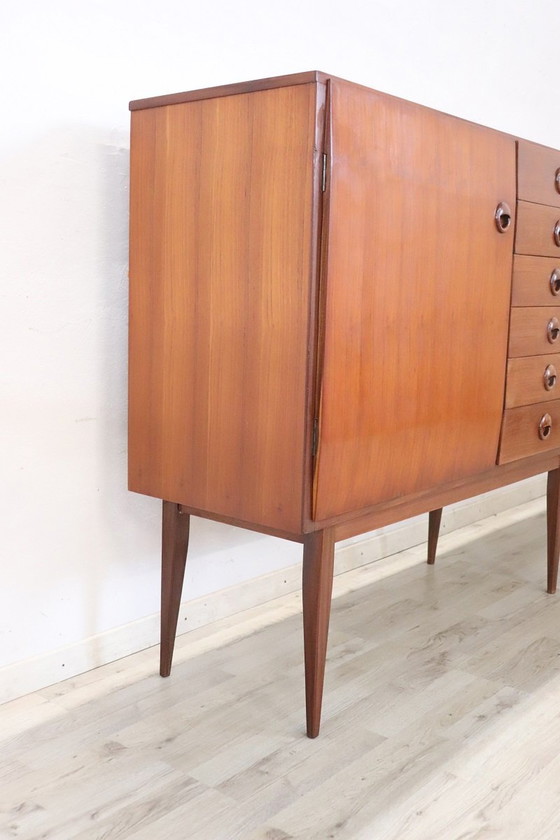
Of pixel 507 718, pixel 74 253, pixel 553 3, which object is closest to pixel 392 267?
pixel 74 253

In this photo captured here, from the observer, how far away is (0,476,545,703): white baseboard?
166 centimetres

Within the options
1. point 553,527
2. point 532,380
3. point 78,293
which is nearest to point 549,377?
point 532,380

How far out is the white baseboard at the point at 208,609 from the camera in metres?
1.66

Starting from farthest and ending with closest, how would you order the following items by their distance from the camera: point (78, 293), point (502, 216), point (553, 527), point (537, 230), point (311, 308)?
point (553, 527)
point (537, 230)
point (502, 216)
point (78, 293)
point (311, 308)

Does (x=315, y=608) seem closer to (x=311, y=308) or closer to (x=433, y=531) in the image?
(x=311, y=308)

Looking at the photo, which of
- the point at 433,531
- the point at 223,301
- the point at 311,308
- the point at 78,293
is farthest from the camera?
the point at 433,531

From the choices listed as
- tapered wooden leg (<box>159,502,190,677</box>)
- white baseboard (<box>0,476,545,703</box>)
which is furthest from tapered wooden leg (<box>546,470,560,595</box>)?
tapered wooden leg (<box>159,502,190,677</box>)

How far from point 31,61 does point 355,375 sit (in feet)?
2.57

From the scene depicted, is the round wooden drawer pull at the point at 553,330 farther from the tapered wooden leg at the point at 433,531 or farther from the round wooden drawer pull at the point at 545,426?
the tapered wooden leg at the point at 433,531

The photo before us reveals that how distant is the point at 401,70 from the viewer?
95.7 inches

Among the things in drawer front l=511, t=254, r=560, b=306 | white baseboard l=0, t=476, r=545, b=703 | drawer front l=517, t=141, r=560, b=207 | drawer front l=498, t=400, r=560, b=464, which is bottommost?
white baseboard l=0, t=476, r=545, b=703

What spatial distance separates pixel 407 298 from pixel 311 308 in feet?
0.81

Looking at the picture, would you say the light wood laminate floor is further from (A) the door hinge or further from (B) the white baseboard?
(A) the door hinge

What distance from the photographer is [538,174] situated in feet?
6.13
